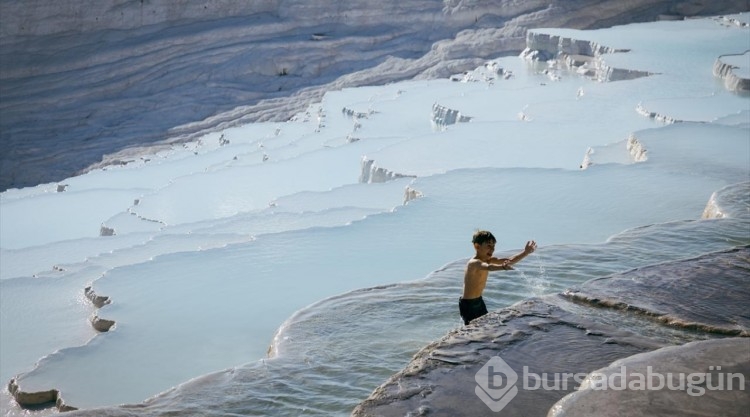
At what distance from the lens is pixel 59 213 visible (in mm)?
9555

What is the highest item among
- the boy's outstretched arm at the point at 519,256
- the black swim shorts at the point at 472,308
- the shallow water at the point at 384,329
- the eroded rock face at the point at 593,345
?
the boy's outstretched arm at the point at 519,256

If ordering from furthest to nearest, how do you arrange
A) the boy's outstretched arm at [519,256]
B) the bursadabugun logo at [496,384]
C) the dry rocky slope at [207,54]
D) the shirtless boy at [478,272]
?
the dry rocky slope at [207,54] → the shirtless boy at [478,272] → the boy's outstretched arm at [519,256] → the bursadabugun logo at [496,384]

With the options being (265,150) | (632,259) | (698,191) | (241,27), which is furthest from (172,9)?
(632,259)

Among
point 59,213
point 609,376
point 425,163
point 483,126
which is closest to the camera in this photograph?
point 609,376

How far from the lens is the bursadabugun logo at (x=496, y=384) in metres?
2.35

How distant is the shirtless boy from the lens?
3102 millimetres

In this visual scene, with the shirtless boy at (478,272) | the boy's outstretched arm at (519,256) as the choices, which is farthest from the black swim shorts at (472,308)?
the boy's outstretched arm at (519,256)

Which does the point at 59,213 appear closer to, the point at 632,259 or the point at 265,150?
the point at 265,150

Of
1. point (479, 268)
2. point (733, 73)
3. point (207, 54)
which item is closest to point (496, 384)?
point (479, 268)

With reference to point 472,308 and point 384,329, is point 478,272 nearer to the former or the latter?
point 472,308

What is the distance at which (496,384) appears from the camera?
2.43 meters

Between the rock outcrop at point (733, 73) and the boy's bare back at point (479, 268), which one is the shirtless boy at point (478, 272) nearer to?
the boy's bare back at point (479, 268)

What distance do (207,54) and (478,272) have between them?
12048mm

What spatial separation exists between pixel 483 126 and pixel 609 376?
5697mm
